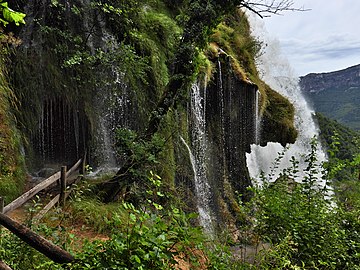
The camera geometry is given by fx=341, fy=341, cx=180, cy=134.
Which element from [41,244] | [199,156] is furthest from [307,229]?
[199,156]

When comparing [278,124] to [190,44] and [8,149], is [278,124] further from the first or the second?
[8,149]

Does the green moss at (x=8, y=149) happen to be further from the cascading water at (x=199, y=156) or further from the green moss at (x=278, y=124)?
the green moss at (x=278, y=124)

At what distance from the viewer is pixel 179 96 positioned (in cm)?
765

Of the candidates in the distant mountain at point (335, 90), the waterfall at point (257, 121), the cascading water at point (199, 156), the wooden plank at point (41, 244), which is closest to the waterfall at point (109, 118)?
the cascading water at point (199, 156)

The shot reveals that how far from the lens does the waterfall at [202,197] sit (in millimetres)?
10075

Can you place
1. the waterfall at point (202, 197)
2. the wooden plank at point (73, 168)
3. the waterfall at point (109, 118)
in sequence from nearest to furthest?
the wooden plank at point (73, 168), the waterfall at point (109, 118), the waterfall at point (202, 197)

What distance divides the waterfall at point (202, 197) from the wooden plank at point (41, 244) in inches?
288

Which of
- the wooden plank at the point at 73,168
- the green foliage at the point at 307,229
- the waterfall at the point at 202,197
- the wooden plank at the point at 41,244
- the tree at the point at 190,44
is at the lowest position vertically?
the waterfall at the point at 202,197

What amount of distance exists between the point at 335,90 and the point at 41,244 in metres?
166

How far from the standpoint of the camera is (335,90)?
151m

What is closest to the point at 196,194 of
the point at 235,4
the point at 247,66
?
the point at 235,4

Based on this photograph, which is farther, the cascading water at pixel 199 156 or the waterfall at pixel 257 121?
the waterfall at pixel 257 121

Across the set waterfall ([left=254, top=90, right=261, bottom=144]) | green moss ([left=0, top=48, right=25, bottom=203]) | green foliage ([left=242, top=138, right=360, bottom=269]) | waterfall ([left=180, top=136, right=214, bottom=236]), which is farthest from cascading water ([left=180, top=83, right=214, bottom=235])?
green foliage ([left=242, top=138, right=360, bottom=269])

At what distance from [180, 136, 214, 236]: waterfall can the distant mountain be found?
118286mm
